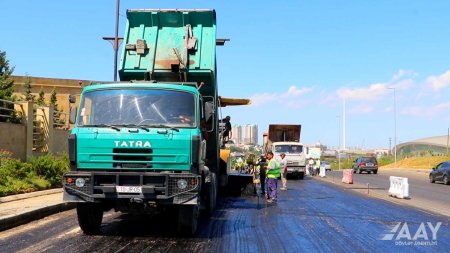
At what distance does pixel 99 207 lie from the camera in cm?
874

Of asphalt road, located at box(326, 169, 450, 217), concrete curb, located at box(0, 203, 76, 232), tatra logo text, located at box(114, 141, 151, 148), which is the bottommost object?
asphalt road, located at box(326, 169, 450, 217)

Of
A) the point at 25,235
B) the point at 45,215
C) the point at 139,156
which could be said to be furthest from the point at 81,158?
the point at 45,215

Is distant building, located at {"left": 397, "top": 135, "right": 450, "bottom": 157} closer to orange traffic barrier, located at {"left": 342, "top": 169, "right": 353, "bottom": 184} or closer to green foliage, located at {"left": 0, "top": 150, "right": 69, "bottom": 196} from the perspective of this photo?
orange traffic barrier, located at {"left": 342, "top": 169, "right": 353, "bottom": 184}

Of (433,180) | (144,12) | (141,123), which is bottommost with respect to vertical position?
(433,180)

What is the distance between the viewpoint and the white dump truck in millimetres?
30688

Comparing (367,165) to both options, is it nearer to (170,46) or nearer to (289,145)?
(289,145)

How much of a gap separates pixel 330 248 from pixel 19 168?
36.0 feet

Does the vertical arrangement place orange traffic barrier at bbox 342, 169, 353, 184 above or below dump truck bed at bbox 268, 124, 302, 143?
below

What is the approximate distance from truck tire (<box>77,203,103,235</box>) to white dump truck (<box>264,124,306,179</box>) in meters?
21.1

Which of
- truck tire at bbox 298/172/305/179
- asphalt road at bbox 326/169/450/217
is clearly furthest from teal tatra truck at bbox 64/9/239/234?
truck tire at bbox 298/172/305/179

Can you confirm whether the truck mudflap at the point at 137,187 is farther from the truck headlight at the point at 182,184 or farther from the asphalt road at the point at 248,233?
the asphalt road at the point at 248,233

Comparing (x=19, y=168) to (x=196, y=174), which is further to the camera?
(x=19, y=168)

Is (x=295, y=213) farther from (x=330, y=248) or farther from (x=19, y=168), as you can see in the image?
(x=19, y=168)

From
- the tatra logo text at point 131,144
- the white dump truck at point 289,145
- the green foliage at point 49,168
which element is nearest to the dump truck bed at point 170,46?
the tatra logo text at point 131,144
